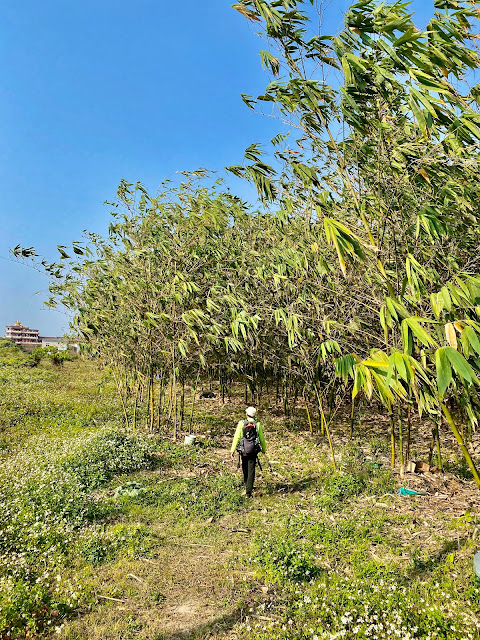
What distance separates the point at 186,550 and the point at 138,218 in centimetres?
644

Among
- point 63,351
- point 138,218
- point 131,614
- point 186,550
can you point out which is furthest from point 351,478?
point 63,351

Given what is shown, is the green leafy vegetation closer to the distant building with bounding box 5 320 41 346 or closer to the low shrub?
the low shrub

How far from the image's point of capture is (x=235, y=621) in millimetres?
3412

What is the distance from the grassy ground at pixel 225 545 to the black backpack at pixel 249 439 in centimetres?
68

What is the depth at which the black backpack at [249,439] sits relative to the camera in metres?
6.07

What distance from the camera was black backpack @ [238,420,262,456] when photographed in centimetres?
607

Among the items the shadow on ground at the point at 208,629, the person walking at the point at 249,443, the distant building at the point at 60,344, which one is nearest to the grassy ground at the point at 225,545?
the shadow on ground at the point at 208,629

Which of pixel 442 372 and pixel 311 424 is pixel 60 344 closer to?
pixel 311 424

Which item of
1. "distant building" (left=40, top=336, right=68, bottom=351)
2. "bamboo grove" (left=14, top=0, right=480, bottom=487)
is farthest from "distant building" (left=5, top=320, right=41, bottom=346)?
"bamboo grove" (left=14, top=0, right=480, bottom=487)

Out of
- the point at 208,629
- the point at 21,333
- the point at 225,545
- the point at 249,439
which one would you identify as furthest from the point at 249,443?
the point at 21,333

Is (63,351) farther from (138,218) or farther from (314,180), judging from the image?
(314,180)

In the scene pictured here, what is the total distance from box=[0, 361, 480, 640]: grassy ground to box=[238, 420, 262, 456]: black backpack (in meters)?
0.68

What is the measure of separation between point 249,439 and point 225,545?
1595mm

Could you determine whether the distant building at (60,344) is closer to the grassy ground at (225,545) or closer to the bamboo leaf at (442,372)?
the grassy ground at (225,545)
